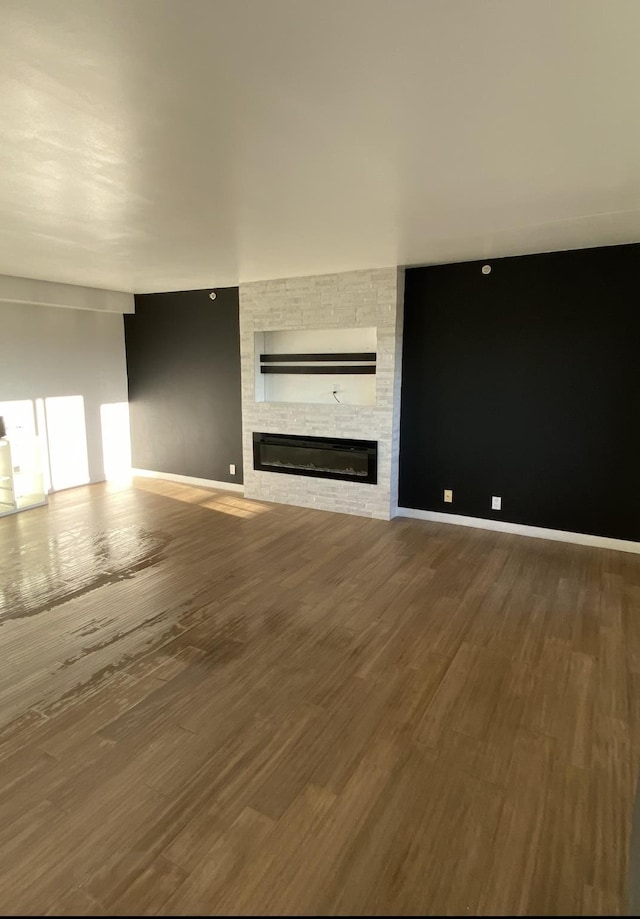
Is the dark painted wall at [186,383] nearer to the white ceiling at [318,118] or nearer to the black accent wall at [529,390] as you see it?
the black accent wall at [529,390]

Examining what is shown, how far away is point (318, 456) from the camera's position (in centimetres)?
533

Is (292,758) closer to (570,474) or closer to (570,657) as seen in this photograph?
(570,657)

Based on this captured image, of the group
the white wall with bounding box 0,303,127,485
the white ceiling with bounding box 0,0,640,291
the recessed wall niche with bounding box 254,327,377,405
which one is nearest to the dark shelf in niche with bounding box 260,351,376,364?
the recessed wall niche with bounding box 254,327,377,405

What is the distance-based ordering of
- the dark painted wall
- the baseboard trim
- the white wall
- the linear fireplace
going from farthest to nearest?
the baseboard trim
the dark painted wall
the white wall
the linear fireplace

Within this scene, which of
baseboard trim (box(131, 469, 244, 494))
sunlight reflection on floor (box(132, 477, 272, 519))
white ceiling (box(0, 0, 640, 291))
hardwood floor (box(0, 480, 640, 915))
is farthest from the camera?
baseboard trim (box(131, 469, 244, 494))

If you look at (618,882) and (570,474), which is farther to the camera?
(570,474)

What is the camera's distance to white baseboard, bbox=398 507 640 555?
416 cm

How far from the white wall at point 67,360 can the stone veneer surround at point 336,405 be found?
2153 millimetres

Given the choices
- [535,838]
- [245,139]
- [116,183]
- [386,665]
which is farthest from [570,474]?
[116,183]

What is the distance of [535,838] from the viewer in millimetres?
1648

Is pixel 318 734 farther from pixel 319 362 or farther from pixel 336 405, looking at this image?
pixel 319 362

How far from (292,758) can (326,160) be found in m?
2.45

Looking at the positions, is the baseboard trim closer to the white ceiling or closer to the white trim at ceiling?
the white trim at ceiling

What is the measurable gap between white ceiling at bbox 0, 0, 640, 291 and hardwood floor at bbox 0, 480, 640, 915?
2370 mm
